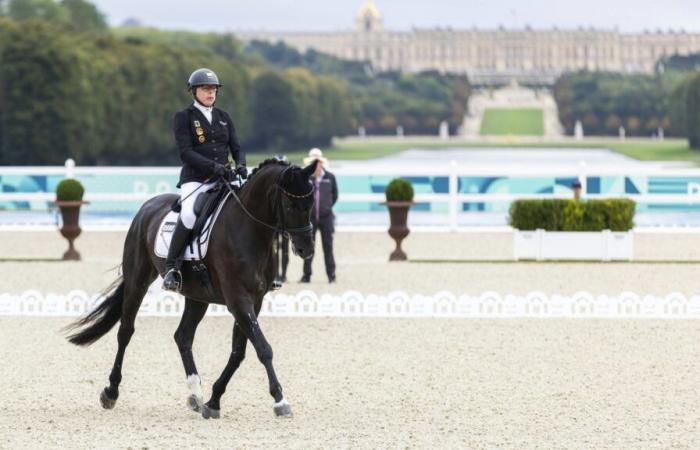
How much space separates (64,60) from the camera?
45906mm

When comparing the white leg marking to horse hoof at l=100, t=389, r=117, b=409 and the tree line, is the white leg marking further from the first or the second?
the tree line

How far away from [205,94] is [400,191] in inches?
402

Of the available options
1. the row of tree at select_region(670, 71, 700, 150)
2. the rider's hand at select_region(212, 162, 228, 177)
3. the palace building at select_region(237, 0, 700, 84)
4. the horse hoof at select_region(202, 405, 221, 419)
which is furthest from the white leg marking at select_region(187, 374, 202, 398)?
the palace building at select_region(237, 0, 700, 84)

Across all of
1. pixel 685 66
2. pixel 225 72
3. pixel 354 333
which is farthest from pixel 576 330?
pixel 685 66

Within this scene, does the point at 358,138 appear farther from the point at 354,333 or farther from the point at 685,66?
the point at 354,333

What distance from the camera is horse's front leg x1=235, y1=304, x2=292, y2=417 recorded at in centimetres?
758

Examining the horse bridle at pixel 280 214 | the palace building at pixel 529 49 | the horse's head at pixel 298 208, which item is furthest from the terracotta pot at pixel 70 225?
the palace building at pixel 529 49

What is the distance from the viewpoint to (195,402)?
7.98 m

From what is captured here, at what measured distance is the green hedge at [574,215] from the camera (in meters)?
18.2

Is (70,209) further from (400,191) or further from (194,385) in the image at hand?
(194,385)

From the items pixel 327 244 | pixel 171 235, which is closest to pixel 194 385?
pixel 171 235

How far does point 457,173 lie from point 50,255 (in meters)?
6.53

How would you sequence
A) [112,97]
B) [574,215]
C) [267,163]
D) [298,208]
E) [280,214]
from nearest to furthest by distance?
[298,208]
[280,214]
[267,163]
[574,215]
[112,97]

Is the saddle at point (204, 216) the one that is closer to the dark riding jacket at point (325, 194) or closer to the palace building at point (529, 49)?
the dark riding jacket at point (325, 194)
